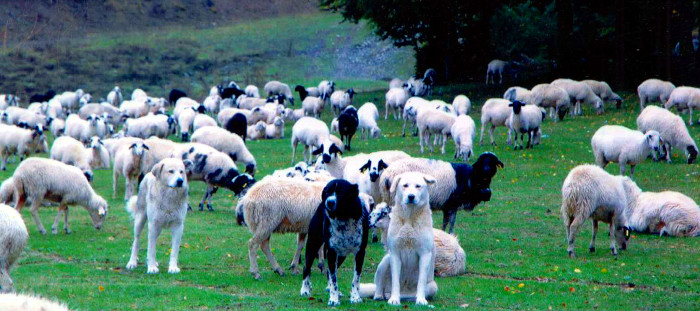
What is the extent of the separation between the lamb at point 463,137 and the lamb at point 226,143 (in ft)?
17.9

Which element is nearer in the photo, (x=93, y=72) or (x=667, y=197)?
(x=667, y=197)

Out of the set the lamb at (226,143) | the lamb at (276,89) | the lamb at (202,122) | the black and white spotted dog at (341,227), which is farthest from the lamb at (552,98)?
the black and white spotted dog at (341,227)

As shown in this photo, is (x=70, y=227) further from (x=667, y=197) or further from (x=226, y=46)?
(x=226, y=46)

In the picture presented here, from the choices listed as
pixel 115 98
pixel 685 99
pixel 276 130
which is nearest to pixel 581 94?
pixel 685 99

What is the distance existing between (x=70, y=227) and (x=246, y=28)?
45.6 metres

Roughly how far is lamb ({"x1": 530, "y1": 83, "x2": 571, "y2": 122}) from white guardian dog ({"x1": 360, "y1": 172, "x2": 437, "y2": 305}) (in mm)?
20585

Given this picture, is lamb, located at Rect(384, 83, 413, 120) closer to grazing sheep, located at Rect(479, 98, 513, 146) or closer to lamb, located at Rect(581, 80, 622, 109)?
A: lamb, located at Rect(581, 80, 622, 109)

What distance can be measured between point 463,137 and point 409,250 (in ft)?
43.0

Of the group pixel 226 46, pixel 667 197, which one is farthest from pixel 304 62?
pixel 667 197

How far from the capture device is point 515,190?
1884cm

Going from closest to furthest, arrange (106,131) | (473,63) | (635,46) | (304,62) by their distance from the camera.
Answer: (106,131) → (635,46) → (473,63) → (304,62)

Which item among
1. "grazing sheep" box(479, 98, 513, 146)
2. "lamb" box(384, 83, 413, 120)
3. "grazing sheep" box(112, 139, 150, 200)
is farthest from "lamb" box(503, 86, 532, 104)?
"grazing sheep" box(112, 139, 150, 200)

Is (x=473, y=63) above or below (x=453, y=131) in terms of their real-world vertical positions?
above

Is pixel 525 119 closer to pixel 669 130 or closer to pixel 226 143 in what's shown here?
pixel 669 130
